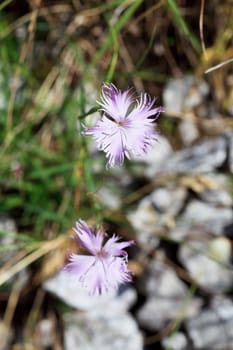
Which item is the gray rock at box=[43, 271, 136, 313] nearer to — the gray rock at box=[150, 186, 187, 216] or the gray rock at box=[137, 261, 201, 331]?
the gray rock at box=[137, 261, 201, 331]

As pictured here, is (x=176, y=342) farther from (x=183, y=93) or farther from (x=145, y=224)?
(x=183, y=93)

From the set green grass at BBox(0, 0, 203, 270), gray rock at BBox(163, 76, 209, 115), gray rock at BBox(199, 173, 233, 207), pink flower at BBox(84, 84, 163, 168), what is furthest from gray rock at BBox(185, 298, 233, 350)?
pink flower at BBox(84, 84, 163, 168)

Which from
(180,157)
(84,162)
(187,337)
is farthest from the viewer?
(180,157)

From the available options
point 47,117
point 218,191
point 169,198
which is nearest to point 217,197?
point 218,191

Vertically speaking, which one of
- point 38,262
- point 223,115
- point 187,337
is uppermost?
point 223,115

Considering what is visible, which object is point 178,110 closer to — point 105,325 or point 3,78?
point 3,78

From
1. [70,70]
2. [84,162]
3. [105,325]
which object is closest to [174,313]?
[105,325]

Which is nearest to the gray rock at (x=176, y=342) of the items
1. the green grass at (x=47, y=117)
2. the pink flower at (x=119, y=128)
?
the green grass at (x=47, y=117)
